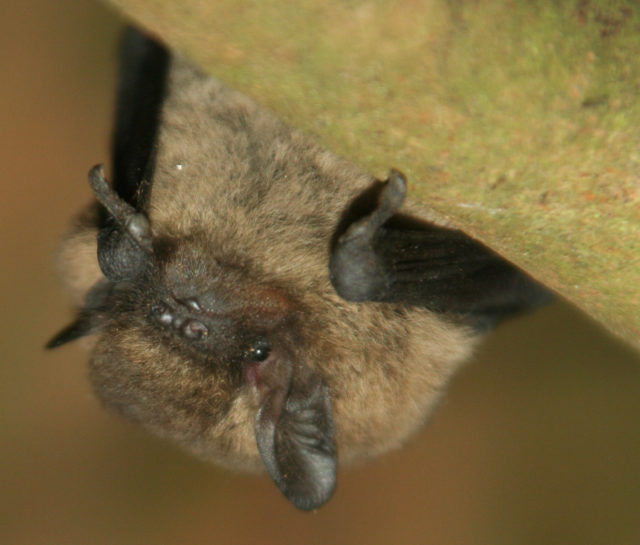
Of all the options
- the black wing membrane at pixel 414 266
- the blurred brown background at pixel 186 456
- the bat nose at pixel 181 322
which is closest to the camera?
the black wing membrane at pixel 414 266

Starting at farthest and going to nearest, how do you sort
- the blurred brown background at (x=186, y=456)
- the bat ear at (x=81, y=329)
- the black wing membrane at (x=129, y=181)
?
the blurred brown background at (x=186, y=456)
the bat ear at (x=81, y=329)
the black wing membrane at (x=129, y=181)

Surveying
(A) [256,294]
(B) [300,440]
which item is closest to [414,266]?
(A) [256,294]

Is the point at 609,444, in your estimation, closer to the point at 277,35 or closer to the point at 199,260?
the point at 199,260

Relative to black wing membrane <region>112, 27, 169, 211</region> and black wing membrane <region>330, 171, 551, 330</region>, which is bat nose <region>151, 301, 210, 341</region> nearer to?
black wing membrane <region>112, 27, 169, 211</region>

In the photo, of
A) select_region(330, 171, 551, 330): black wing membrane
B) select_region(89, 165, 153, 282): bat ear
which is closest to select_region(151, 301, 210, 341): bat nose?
select_region(89, 165, 153, 282): bat ear

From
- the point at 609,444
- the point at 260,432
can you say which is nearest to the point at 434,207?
the point at 260,432

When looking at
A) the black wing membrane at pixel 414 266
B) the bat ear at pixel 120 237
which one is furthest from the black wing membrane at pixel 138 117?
the black wing membrane at pixel 414 266

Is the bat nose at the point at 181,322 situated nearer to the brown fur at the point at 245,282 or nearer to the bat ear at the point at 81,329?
the brown fur at the point at 245,282

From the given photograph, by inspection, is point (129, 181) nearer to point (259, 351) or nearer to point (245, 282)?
point (245, 282)
